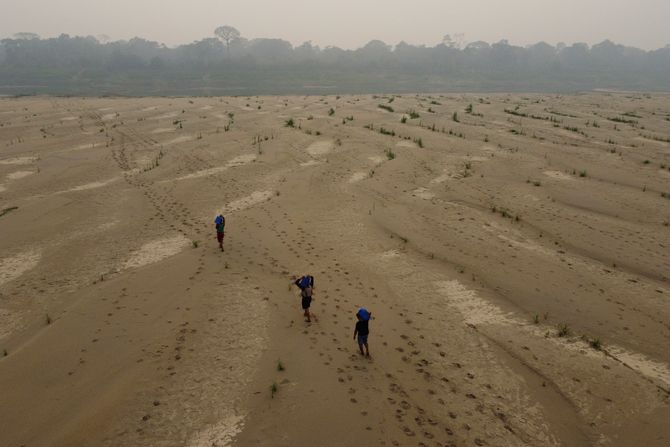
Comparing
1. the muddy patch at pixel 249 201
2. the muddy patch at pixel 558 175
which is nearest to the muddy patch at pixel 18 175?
the muddy patch at pixel 249 201

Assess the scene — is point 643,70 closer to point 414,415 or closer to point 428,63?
point 428,63

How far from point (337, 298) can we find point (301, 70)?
130300mm

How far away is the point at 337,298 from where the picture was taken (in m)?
12.3

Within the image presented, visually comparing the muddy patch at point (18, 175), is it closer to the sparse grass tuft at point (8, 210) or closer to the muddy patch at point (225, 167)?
the sparse grass tuft at point (8, 210)

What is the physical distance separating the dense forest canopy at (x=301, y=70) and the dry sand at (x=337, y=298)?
8260 cm

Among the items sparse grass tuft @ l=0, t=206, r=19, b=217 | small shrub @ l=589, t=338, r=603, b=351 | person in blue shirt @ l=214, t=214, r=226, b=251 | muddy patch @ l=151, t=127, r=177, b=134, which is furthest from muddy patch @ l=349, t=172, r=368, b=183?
muddy patch @ l=151, t=127, r=177, b=134

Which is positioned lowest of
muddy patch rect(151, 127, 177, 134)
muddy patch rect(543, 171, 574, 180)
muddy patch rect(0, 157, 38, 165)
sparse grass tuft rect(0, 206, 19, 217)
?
sparse grass tuft rect(0, 206, 19, 217)

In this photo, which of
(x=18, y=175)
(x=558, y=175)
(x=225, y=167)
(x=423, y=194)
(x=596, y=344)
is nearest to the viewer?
(x=596, y=344)

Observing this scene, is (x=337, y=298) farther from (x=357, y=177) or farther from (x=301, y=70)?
(x=301, y=70)

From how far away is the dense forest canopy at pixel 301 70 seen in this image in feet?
364

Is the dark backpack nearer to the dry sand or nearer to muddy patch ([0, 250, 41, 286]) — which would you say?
the dry sand

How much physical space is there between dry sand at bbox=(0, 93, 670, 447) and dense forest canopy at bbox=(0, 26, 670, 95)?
82596mm

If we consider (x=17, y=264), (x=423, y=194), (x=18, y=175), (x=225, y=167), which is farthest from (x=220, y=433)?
(x=18, y=175)

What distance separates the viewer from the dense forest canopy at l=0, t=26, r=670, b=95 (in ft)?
364
